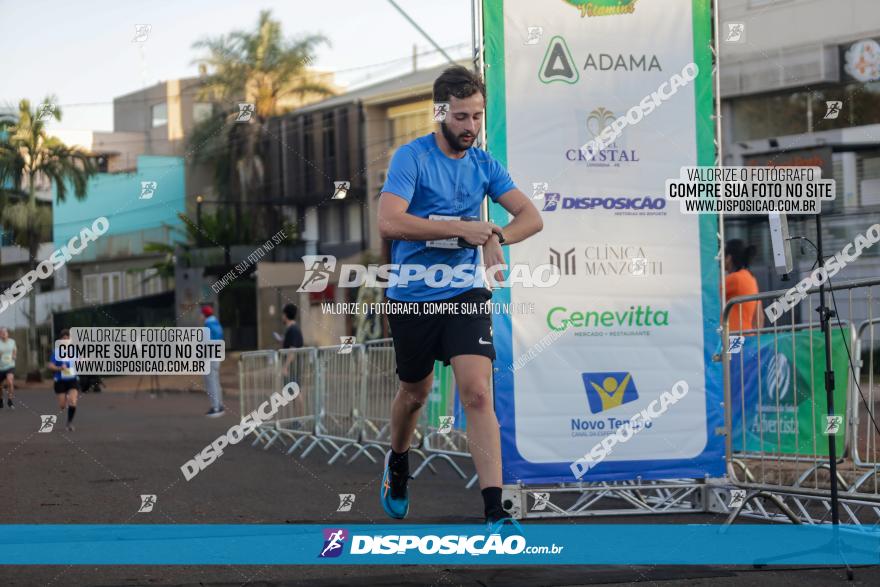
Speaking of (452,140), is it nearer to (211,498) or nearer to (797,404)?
(797,404)

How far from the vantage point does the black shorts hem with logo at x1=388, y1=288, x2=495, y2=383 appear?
18.8 feet

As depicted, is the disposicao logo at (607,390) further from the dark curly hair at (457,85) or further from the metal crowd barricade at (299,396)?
the metal crowd barricade at (299,396)

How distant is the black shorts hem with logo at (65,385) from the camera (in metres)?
15.0

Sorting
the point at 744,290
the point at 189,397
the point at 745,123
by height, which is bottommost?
the point at 189,397

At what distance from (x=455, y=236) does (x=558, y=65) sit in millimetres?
2604

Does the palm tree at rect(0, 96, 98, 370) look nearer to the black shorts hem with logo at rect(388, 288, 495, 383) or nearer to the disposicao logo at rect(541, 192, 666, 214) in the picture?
the disposicao logo at rect(541, 192, 666, 214)

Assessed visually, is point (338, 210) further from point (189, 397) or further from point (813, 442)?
point (813, 442)

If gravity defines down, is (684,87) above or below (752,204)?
above

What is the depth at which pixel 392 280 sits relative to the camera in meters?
5.88

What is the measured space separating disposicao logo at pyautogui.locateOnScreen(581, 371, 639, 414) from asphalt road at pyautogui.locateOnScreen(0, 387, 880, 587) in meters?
0.75

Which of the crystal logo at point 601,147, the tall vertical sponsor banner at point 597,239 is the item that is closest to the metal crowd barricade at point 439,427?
the tall vertical sponsor banner at point 597,239

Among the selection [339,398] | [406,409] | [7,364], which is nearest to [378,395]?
[339,398]

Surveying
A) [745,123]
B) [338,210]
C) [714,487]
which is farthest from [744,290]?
[338,210]

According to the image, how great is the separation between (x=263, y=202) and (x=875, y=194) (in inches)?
1302
